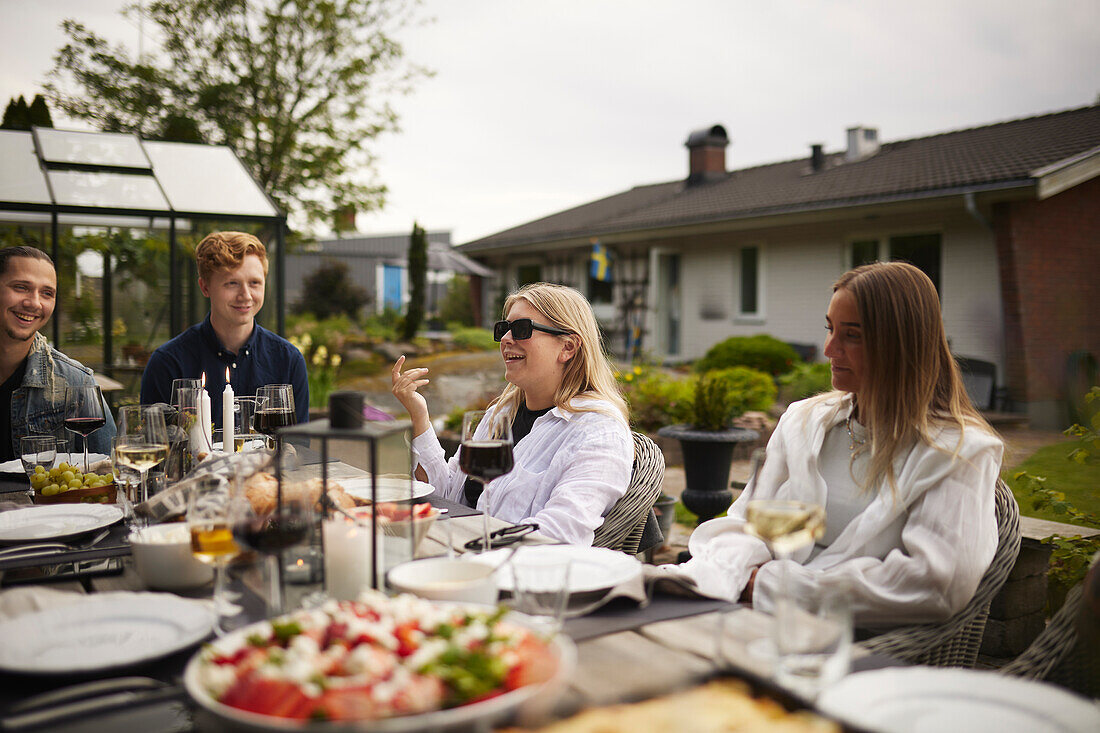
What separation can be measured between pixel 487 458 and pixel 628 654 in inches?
22.9

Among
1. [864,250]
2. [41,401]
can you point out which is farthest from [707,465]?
[864,250]

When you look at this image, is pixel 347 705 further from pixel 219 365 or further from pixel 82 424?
pixel 219 365

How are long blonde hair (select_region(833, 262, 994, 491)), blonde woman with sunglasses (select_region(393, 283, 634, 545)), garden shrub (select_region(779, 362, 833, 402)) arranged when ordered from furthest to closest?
garden shrub (select_region(779, 362, 833, 402)), blonde woman with sunglasses (select_region(393, 283, 634, 545)), long blonde hair (select_region(833, 262, 994, 491))

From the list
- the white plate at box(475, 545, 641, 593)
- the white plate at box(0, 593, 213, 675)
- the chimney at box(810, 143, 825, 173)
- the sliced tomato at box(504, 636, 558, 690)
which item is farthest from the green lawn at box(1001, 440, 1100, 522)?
the chimney at box(810, 143, 825, 173)

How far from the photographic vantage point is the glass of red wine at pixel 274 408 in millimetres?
2453

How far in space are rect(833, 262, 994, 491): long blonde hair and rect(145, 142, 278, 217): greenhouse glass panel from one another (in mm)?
5460

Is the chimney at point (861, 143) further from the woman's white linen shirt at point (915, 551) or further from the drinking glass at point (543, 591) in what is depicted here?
the drinking glass at point (543, 591)

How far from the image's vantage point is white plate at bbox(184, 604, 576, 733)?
0.86 metres

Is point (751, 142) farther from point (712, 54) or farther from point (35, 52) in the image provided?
point (35, 52)

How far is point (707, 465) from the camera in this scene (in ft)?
16.7

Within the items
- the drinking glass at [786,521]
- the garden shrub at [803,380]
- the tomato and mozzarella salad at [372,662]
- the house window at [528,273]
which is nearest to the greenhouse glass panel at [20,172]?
the tomato and mozzarella salad at [372,662]

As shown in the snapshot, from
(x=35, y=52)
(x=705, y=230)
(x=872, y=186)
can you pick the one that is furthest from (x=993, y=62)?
(x=35, y=52)

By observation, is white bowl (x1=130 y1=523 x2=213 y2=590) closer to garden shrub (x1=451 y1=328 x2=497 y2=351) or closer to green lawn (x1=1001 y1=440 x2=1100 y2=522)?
green lawn (x1=1001 y1=440 x2=1100 y2=522)

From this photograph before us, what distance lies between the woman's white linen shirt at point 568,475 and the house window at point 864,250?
1063 cm
